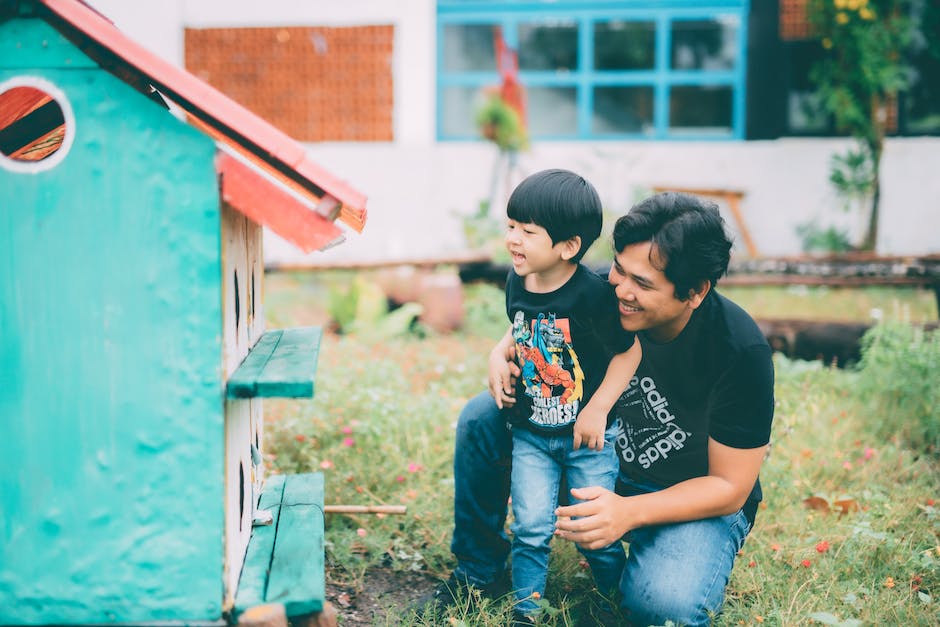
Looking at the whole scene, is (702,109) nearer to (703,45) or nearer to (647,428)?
(703,45)

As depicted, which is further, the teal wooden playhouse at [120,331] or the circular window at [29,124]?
the circular window at [29,124]

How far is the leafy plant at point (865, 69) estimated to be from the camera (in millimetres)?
8141

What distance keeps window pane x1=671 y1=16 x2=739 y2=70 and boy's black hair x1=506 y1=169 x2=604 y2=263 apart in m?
8.00

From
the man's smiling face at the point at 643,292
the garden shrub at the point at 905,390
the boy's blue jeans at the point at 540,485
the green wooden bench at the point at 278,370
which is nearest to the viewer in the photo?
the green wooden bench at the point at 278,370

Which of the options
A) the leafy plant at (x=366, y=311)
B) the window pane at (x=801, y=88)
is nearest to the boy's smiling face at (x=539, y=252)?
the leafy plant at (x=366, y=311)

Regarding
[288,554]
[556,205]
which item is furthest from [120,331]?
[556,205]

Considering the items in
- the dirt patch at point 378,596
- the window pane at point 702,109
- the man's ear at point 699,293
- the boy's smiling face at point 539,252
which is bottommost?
the dirt patch at point 378,596

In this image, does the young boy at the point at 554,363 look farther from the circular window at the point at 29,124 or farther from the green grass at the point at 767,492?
the circular window at the point at 29,124

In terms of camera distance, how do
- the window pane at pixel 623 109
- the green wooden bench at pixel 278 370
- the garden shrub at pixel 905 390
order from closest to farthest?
the green wooden bench at pixel 278 370, the garden shrub at pixel 905 390, the window pane at pixel 623 109

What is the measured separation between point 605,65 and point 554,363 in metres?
8.08

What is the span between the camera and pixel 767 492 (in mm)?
3275

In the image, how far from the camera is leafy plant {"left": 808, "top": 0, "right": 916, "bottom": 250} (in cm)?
814

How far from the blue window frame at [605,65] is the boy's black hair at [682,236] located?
731 cm

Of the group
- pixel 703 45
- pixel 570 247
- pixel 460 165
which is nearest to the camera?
pixel 570 247
